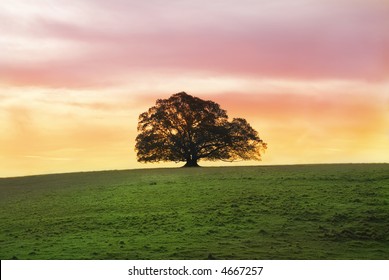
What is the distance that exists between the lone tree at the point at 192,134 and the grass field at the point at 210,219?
2107 centimetres

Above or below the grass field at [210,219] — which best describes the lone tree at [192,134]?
above

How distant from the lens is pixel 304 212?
3406cm

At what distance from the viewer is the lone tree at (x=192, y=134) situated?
73250mm

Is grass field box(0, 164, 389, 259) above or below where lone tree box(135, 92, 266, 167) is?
below

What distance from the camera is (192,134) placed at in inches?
2931

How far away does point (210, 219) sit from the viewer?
109 feet

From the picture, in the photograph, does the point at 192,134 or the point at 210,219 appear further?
the point at 192,134

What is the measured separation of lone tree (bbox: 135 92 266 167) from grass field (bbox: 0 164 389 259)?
2107cm

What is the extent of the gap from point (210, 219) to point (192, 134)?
41.7m

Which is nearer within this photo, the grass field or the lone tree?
the grass field

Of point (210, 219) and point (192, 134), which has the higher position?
point (192, 134)

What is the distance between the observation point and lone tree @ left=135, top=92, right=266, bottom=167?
7325 centimetres

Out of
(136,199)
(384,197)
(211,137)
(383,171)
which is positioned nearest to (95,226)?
(136,199)
